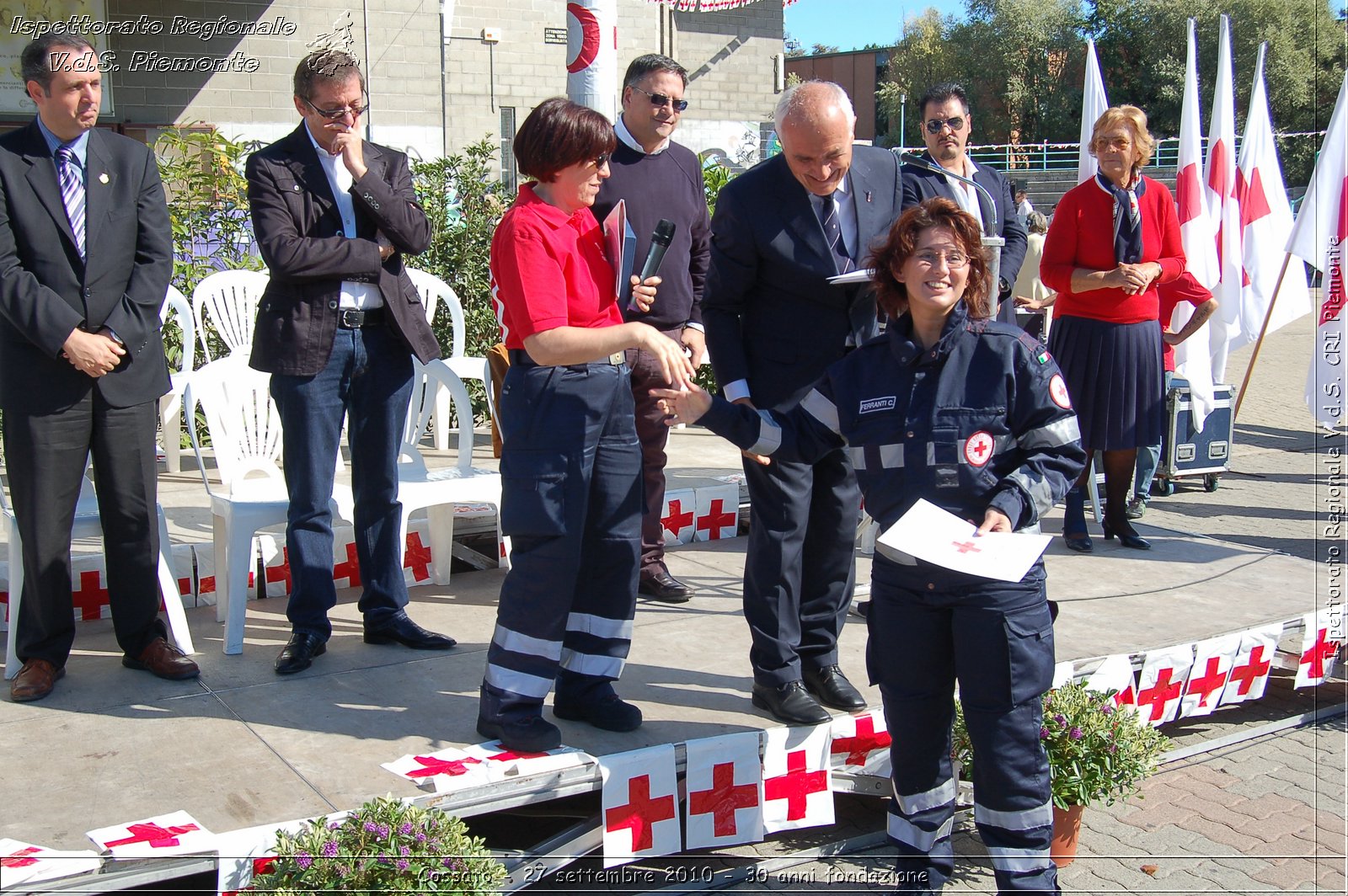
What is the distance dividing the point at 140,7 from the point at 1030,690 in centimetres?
1667

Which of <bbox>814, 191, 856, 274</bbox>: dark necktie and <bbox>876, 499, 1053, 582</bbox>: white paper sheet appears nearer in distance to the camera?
<bbox>876, 499, 1053, 582</bbox>: white paper sheet

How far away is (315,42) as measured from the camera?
17.2 m

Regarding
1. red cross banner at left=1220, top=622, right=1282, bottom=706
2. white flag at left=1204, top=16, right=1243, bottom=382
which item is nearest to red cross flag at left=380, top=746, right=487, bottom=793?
red cross banner at left=1220, top=622, right=1282, bottom=706

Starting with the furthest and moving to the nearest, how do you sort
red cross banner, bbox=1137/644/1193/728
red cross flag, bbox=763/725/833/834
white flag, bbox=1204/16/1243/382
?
white flag, bbox=1204/16/1243/382 < red cross banner, bbox=1137/644/1193/728 < red cross flag, bbox=763/725/833/834

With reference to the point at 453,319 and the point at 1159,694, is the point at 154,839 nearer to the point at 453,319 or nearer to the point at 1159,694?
the point at 1159,694

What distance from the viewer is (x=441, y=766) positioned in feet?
10.6

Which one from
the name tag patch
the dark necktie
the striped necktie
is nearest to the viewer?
the name tag patch

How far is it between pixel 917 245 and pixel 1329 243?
17.0 feet

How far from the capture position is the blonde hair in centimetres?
560

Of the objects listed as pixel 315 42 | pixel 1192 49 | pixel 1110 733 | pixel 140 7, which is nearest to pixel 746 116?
pixel 315 42

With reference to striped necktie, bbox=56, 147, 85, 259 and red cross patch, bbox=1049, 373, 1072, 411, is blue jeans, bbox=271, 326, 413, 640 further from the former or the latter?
red cross patch, bbox=1049, 373, 1072, 411

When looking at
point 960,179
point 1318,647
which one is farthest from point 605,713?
point 1318,647

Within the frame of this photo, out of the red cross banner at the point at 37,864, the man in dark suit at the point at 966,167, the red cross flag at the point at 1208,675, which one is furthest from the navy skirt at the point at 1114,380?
the red cross banner at the point at 37,864

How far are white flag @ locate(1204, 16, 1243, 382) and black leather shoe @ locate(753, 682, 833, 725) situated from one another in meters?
5.80
